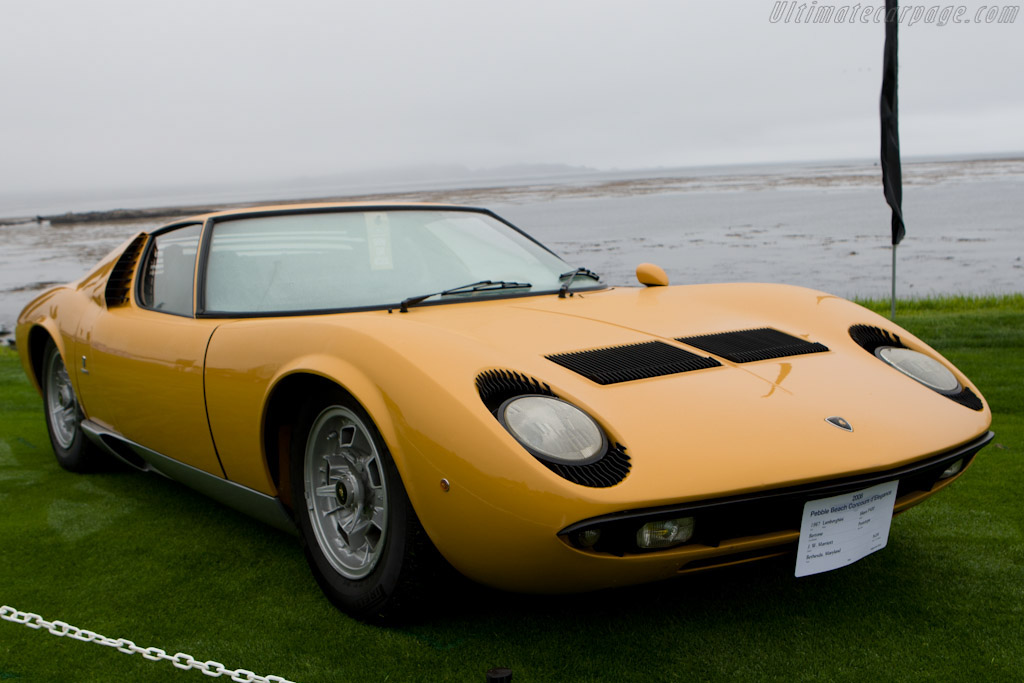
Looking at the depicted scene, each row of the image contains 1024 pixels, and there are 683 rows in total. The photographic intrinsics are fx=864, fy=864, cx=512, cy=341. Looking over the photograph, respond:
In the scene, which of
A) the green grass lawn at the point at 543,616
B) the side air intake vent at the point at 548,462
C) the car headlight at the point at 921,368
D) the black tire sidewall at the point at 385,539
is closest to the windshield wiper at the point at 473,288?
the black tire sidewall at the point at 385,539

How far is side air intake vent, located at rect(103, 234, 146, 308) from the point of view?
358 centimetres

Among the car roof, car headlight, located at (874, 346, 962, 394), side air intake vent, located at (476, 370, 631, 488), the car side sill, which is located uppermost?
the car roof

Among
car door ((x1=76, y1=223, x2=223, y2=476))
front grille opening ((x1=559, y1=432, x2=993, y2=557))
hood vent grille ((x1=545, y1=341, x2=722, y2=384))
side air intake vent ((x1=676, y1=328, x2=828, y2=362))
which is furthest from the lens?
car door ((x1=76, y1=223, x2=223, y2=476))

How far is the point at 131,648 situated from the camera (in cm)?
208

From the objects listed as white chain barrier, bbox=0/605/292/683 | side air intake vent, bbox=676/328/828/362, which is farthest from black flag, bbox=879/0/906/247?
white chain barrier, bbox=0/605/292/683

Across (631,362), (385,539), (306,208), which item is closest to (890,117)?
(306,208)

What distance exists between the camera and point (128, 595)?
102 inches

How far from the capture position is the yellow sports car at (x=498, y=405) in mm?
1889

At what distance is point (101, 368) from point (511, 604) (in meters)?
2.03

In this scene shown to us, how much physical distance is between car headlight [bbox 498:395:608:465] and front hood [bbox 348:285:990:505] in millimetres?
45

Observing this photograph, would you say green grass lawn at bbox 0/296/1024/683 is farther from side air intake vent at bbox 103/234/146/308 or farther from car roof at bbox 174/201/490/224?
car roof at bbox 174/201/490/224

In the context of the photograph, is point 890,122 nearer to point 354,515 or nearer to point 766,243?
point 354,515

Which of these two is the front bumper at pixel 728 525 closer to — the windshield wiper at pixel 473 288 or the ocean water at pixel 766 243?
the windshield wiper at pixel 473 288

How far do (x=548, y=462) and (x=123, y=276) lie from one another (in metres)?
2.55
